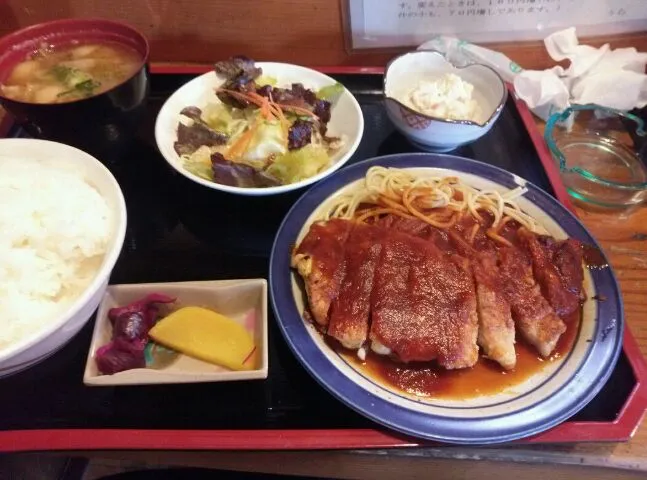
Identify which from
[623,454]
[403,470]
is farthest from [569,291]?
[403,470]

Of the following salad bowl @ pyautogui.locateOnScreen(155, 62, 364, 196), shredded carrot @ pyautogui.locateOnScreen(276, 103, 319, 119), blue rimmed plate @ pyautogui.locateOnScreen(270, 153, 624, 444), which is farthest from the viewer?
shredded carrot @ pyautogui.locateOnScreen(276, 103, 319, 119)

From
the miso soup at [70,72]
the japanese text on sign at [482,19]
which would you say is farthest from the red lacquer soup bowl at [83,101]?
the japanese text on sign at [482,19]

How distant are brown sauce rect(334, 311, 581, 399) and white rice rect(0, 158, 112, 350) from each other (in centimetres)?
94

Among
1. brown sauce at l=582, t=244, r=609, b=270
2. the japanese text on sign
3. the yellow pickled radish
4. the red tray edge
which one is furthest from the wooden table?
the japanese text on sign

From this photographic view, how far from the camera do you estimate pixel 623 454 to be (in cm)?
163

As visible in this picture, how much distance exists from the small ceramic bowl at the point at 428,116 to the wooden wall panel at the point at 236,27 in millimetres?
329

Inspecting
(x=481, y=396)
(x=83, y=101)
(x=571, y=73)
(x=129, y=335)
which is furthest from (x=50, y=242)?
(x=571, y=73)

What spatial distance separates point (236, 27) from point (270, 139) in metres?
0.81

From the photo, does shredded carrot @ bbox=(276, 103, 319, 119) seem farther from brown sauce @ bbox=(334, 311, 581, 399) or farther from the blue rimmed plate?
brown sauce @ bbox=(334, 311, 581, 399)

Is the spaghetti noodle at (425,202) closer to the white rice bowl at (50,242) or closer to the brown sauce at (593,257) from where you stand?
the brown sauce at (593,257)

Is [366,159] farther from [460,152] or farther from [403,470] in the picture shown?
[403,470]

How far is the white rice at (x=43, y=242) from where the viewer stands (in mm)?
1649

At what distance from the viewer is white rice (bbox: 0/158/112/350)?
1.65 m

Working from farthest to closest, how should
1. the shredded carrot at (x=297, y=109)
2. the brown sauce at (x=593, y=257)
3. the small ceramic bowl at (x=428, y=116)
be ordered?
the shredded carrot at (x=297, y=109) < the small ceramic bowl at (x=428, y=116) < the brown sauce at (x=593, y=257)
